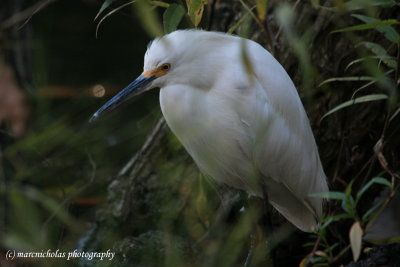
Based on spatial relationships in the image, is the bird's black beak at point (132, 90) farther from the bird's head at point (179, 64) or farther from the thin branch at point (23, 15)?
the thin branch at point (23, 15)

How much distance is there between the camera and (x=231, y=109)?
1.79 meters

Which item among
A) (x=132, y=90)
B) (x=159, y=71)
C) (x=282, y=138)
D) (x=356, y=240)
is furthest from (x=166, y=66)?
(x=356, y=240)

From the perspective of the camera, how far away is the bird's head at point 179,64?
5.47ft

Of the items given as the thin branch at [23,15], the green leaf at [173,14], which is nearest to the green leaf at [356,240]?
the green leaf at [173,14]

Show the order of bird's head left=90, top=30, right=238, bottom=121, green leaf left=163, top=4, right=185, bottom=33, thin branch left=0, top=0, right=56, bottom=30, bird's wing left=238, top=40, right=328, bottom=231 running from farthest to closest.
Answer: bird's wing left=238, top=40, right=328, bottom=231 < bird's head left=90, top=30, right=238, bottom=121 < green leaf left=163, top=4, right=185, bottom=33 < thin branch left=0, top=0, right=56, bottom=30

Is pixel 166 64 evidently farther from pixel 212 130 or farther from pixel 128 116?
pixel 128 116

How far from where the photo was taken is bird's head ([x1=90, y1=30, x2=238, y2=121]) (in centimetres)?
167

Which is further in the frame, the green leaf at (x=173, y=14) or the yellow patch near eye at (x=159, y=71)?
the yellow patch near eye at (x=159, y=71)

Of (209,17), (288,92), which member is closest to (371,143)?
(288,92)

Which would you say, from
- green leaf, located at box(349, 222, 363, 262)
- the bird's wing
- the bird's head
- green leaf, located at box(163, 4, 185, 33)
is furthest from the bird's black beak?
green leaf, located at box(349, 222, 363, 262)

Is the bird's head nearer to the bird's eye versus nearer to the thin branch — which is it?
the bird's eye

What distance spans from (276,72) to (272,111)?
14 cm

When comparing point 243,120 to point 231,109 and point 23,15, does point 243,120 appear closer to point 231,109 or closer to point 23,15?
point 231,109

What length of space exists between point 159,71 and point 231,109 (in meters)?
0.28
